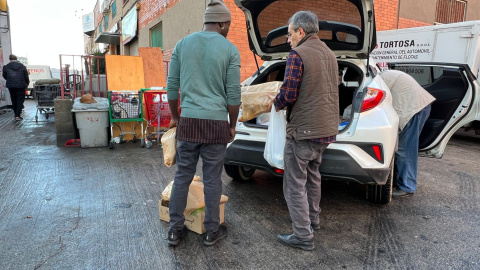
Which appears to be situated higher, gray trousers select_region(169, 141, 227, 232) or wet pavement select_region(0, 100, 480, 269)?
gray trousers select_region(169, 141, 227, 232)

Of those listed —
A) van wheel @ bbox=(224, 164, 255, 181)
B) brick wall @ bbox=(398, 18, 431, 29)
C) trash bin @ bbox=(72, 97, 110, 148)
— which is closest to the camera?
van wheel @ bbox=(224, 164, 255, 181)

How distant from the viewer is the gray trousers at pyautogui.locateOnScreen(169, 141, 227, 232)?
2697 millimetres

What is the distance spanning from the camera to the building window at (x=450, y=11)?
1214 centimetres

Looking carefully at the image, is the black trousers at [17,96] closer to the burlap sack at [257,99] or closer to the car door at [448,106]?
the burlap sack at [257,99]

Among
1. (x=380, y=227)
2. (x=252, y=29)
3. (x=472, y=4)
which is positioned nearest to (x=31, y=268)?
(x=380, y=227)

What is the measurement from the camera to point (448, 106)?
447 centimetres

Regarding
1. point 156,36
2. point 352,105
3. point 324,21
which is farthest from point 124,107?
point 156,36

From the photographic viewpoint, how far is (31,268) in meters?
2.47

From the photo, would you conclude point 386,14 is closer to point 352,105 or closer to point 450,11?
point 450,11

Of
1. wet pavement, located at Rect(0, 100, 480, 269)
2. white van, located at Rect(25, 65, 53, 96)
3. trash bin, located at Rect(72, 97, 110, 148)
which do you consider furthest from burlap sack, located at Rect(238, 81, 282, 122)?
white van, located at Rect(25, 65, 53, 96)

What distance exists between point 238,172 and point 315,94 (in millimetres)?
2014

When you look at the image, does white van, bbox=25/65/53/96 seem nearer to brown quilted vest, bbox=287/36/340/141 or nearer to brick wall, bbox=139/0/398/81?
brick wall, bbox=139/0/398/81

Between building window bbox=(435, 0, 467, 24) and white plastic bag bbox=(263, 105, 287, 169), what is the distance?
1184 centimetres

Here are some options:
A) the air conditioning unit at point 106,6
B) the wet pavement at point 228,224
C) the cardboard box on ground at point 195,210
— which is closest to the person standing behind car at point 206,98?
the cardboard box on ground at point 195,210
